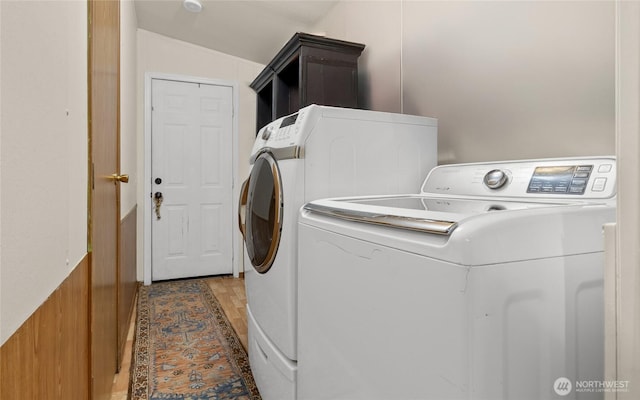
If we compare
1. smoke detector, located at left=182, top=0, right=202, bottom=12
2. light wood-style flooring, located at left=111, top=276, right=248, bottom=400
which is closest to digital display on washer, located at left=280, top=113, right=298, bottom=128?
light wood-style flooring, located at left=111, top=276, right=248, bottom=400

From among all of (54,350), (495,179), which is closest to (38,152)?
(54,350)

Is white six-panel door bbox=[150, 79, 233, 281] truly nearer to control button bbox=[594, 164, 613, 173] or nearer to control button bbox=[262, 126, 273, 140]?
control button bbox=[262, 126, 273, 140]

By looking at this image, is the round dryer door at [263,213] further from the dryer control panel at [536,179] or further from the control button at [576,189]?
the control button at [576,189]

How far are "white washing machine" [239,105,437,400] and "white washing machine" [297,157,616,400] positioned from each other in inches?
11.8

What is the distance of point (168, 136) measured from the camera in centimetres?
377

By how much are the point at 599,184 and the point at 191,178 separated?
11.7 ft

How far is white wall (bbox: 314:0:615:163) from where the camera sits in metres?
1.22

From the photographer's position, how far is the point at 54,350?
771 millimetres

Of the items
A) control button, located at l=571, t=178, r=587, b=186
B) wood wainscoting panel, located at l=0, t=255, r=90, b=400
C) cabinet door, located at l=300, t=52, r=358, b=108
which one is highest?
cabinet door, located at l=300, t=52, r=358, b=108

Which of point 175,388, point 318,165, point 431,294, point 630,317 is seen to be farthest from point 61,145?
point 175,388

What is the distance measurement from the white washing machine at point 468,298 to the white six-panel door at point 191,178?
3.13m

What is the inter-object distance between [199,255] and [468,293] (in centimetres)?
366

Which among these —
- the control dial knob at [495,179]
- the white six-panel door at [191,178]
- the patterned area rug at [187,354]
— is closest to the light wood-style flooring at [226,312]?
the patterned area rug at [187,354]

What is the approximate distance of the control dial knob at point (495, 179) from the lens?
1.19 meters
